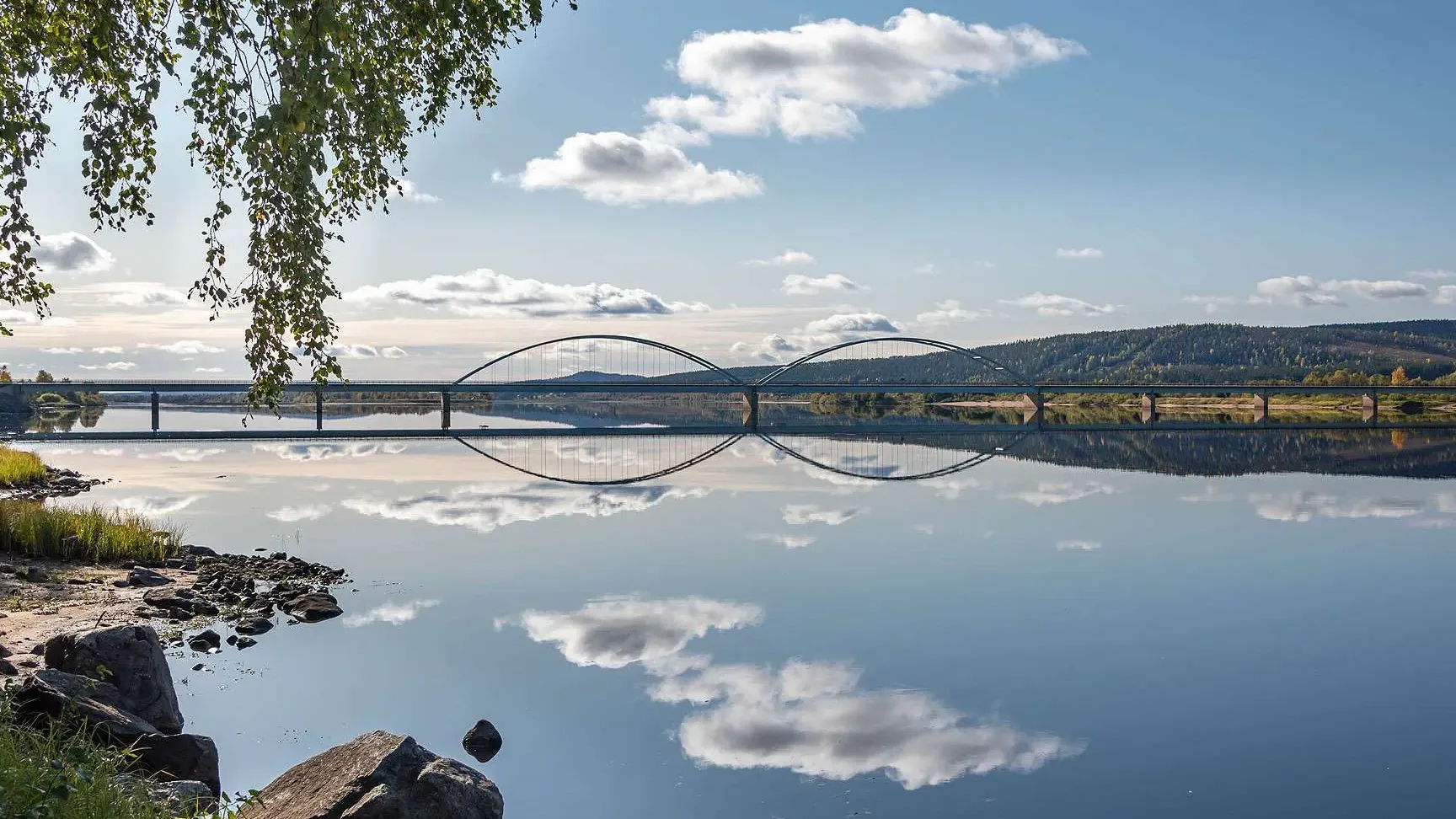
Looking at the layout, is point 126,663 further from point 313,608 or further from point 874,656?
point 874,656

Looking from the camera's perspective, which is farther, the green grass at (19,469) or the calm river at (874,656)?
the green grass at (19,469)

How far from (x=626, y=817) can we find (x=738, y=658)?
5240 mm

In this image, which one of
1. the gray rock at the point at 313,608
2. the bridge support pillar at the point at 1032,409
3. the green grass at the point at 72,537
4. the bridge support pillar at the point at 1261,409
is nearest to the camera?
the gray rock at the point at 313,608

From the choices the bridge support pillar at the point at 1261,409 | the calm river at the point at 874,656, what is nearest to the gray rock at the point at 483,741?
the calm river at the point at 874,656

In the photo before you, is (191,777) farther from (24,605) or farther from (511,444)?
(511,444)

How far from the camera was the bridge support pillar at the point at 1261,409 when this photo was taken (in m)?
126

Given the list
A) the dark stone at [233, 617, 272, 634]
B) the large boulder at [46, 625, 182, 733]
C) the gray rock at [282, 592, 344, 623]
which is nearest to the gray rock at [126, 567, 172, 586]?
the gray rock at [282, 592, 344, 623]

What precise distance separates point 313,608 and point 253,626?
1362 mm

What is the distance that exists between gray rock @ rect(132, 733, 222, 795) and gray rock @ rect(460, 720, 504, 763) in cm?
264

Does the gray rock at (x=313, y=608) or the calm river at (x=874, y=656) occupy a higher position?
the gray rock at (x=313, y=608)

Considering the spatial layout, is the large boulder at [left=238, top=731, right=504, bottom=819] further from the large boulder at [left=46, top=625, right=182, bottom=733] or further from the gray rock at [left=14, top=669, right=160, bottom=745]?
the large boulder at [left=46, top=625, right=182, bottom=733]

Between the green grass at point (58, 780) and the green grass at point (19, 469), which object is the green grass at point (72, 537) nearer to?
the green grass at point (58, 780)

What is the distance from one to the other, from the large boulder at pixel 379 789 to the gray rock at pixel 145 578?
1207cm

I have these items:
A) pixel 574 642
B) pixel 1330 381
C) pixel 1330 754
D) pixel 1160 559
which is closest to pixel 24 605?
pixel 574 642
